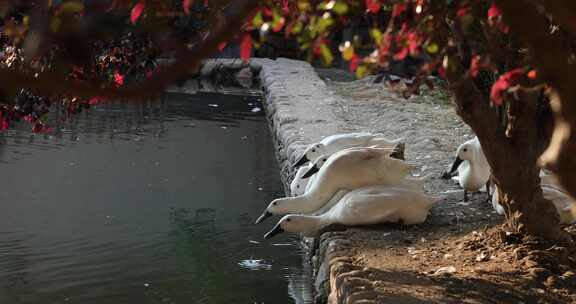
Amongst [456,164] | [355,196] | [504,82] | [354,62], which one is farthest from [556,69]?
[456,164]

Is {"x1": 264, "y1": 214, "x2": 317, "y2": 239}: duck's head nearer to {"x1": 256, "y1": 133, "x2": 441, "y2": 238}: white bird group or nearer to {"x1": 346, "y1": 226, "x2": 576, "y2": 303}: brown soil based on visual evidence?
{"x1": 256, "y1": 133, "x2": 441, "y2": 238}: white bird group

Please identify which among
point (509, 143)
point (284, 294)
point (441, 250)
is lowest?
point (284, 294)

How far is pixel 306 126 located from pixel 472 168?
9.33ft

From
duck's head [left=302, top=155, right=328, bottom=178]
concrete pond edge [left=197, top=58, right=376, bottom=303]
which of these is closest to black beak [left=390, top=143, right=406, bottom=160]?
duck's head [left=302, top=155, right=328, bottom=178]

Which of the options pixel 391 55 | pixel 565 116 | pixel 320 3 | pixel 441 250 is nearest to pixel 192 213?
pixel 441 250

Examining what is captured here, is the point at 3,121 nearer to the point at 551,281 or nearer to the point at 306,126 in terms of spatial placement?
the point at 551,281

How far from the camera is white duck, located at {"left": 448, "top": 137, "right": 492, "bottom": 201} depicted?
16.5 feet

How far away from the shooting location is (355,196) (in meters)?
4.62

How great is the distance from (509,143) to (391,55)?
205 centimetres

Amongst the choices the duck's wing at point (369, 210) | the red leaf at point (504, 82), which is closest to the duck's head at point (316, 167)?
the duck's wing at point (369, 210)

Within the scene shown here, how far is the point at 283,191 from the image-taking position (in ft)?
23.4

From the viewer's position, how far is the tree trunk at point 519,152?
12.3 feet

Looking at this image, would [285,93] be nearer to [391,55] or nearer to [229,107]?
[229,107]

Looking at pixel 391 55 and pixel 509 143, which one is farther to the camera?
pixel 509 143
